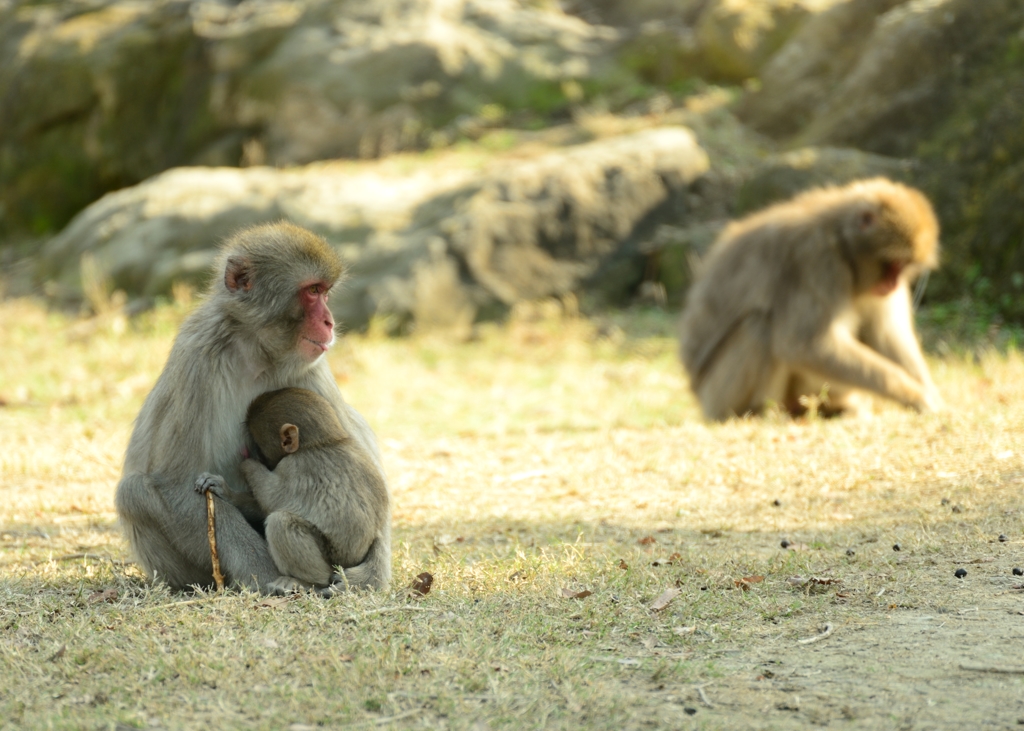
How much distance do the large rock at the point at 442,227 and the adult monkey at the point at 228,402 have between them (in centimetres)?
734

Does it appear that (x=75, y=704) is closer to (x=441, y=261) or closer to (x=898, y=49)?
(x=441, y=261)

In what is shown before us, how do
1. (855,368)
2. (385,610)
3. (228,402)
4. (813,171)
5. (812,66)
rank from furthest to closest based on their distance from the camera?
1. (812,66)
2. (813,171)
3. (855,368)
4. (228,402)
5. (385,610)

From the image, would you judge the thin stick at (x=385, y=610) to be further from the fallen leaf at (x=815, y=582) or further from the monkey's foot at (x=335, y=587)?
the fallen leaf at (x=815, y=582)

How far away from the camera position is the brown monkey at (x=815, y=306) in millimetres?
8148

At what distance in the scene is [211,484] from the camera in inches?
172

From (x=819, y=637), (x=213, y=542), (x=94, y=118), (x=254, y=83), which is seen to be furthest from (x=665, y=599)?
(x=94, y=118)

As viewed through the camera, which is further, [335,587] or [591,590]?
[591,590]

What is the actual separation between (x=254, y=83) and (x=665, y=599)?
1499cm

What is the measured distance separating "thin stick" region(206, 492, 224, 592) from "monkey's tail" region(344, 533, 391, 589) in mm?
496

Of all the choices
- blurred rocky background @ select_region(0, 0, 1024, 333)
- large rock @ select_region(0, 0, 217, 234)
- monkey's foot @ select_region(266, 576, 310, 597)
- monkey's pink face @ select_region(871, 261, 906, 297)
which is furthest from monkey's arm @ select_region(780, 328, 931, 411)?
large rock @ select_region(0, 0, 217, 234)

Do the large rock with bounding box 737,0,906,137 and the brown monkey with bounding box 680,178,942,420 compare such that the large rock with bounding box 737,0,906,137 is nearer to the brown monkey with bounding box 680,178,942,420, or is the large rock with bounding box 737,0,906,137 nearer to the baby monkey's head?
the brown monkey with bounding box 680,178,942,420

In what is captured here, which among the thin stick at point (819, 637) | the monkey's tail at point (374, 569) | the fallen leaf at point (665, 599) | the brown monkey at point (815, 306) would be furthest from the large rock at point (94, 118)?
the thin stick at point (819, 637)

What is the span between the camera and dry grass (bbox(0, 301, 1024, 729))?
336cm

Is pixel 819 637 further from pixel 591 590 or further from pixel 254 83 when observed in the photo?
pixel 254 83
